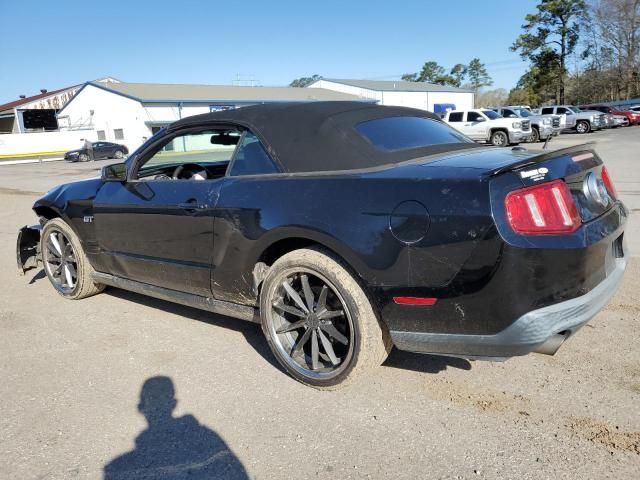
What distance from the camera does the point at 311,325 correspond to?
312 centimetres

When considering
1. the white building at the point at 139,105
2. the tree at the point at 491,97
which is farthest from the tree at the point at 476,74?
the white building at the point at 139,105

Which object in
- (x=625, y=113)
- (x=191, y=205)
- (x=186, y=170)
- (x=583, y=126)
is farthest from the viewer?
(x=625, y=113)

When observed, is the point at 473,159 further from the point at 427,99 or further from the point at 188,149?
the point at 427,99

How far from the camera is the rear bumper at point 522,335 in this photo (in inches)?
96.0

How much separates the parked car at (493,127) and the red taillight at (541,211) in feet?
72.4

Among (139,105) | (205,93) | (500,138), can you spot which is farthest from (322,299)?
(205,93)

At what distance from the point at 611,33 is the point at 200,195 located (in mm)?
63310

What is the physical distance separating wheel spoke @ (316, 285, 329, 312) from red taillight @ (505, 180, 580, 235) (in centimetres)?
110

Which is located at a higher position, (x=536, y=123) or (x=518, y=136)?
(x=536, y=123)

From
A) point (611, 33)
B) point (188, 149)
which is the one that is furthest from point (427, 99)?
point (188, 149)

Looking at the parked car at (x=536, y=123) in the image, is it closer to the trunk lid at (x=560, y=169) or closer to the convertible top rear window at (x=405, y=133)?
the convertible top rear window at (x=405, y=133)

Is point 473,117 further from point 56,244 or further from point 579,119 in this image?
point 56,244

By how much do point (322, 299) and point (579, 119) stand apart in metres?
33.8

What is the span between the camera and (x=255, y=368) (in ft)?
11.4
